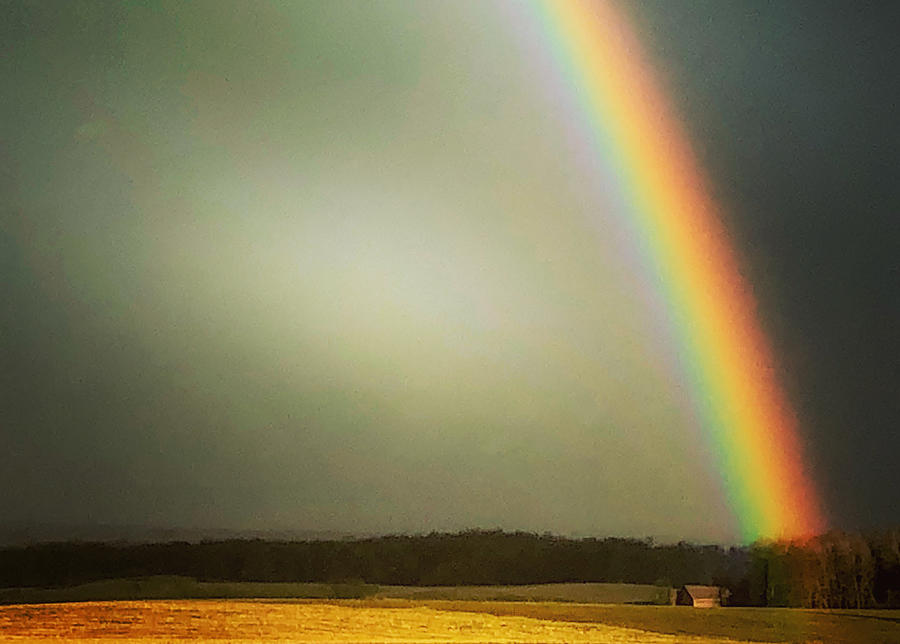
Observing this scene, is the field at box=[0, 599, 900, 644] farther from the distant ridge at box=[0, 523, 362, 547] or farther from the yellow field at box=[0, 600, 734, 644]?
the distant ridge at box=[0, 523, 362, 547]

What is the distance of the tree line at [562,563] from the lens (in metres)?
2.47

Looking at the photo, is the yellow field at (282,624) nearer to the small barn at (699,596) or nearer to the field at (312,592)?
the field at (312,592)

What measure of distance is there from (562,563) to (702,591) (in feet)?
1.47

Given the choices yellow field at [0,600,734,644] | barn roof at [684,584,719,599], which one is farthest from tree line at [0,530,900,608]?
yellow field at [0,600,734,644]

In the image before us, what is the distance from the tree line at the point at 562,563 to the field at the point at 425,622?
84 millimetres

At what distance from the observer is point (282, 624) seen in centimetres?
217

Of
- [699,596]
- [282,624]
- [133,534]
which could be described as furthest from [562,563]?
[133,534]

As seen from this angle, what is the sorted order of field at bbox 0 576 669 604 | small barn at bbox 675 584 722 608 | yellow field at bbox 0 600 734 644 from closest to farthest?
yellow field at bbox 0 600 734 644 → field at bbox 0 576 669 604 → small barn at bbox 675 584 722 608

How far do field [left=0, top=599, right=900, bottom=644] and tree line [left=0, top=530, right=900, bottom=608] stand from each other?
0.08 m

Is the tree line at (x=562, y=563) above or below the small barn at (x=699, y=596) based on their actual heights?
above

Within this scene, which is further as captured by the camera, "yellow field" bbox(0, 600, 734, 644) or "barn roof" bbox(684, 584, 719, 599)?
"barn roof" bbox(684, 584, 719, 599)

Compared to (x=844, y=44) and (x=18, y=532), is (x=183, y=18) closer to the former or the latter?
(x=18, y=532)

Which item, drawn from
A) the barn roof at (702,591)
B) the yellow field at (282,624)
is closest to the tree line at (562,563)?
the barn roof at (702,591)

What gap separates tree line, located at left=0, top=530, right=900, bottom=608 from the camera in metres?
2.47
